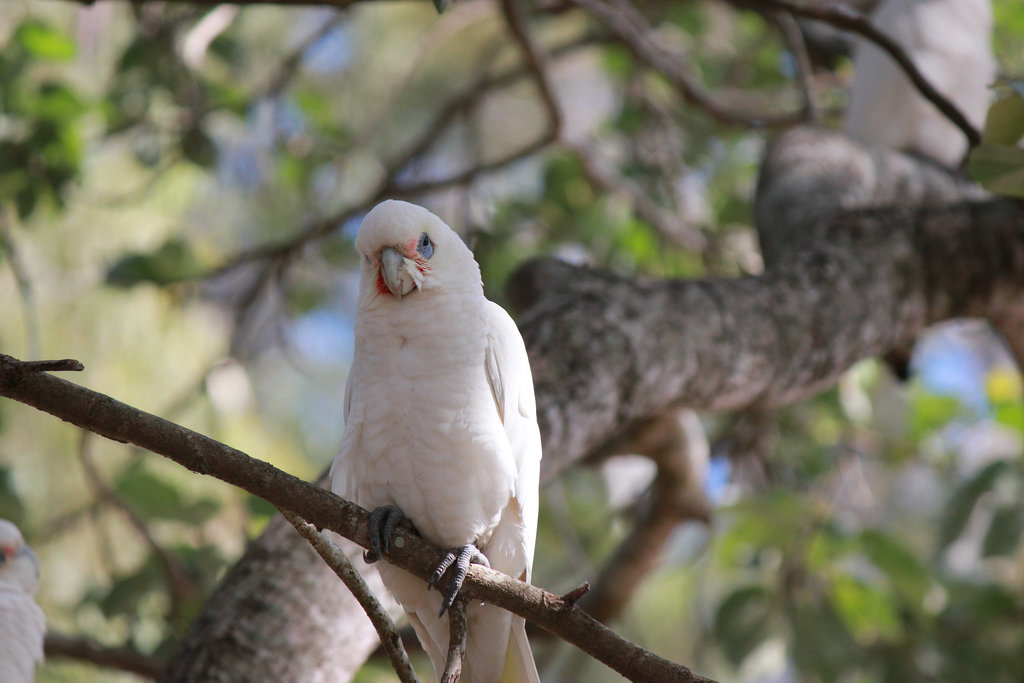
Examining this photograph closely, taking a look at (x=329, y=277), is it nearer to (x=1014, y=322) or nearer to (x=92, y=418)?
(x=1014, y=322)

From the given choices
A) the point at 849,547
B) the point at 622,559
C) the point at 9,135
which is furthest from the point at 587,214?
the point at 9,135

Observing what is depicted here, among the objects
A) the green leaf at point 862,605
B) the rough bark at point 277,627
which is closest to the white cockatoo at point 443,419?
the rough bark at point 277,627

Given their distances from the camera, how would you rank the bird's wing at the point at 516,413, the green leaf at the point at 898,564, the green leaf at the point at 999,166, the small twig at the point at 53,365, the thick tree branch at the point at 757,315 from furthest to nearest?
the green leaf at the point at 898,564, the thick tree branch at the point at 757,315, the green leaf at the point at 999,166, the bird's wing at the point at 516,413, the small twig at the point at 53,365

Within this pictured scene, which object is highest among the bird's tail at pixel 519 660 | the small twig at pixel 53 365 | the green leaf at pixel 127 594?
the small twig at pixel 53 365

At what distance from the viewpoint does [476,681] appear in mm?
1105

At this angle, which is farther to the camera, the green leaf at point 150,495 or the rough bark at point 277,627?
the green leaf at point 150,495

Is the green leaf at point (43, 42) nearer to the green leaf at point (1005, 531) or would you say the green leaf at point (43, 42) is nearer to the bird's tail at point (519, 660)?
the bird's tail at point (519, 660)

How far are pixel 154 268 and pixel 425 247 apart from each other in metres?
1.59

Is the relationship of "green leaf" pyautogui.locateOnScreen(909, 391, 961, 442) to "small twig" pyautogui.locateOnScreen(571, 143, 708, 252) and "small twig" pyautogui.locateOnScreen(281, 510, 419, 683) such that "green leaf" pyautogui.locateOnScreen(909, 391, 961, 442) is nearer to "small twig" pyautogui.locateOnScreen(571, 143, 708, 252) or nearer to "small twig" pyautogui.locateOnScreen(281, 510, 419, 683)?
"small twig" pyautogui.locateOnScreen(571, 143, 708, 252)

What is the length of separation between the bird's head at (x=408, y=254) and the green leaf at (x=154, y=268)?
1.48m

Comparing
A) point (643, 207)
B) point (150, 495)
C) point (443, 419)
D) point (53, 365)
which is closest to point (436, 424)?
point (443, 419)

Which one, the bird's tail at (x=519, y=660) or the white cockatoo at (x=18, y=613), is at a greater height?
the white cockatoo at (x=18, y=613)

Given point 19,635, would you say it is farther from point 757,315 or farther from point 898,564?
point 898,564

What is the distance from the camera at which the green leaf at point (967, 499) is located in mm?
2178
